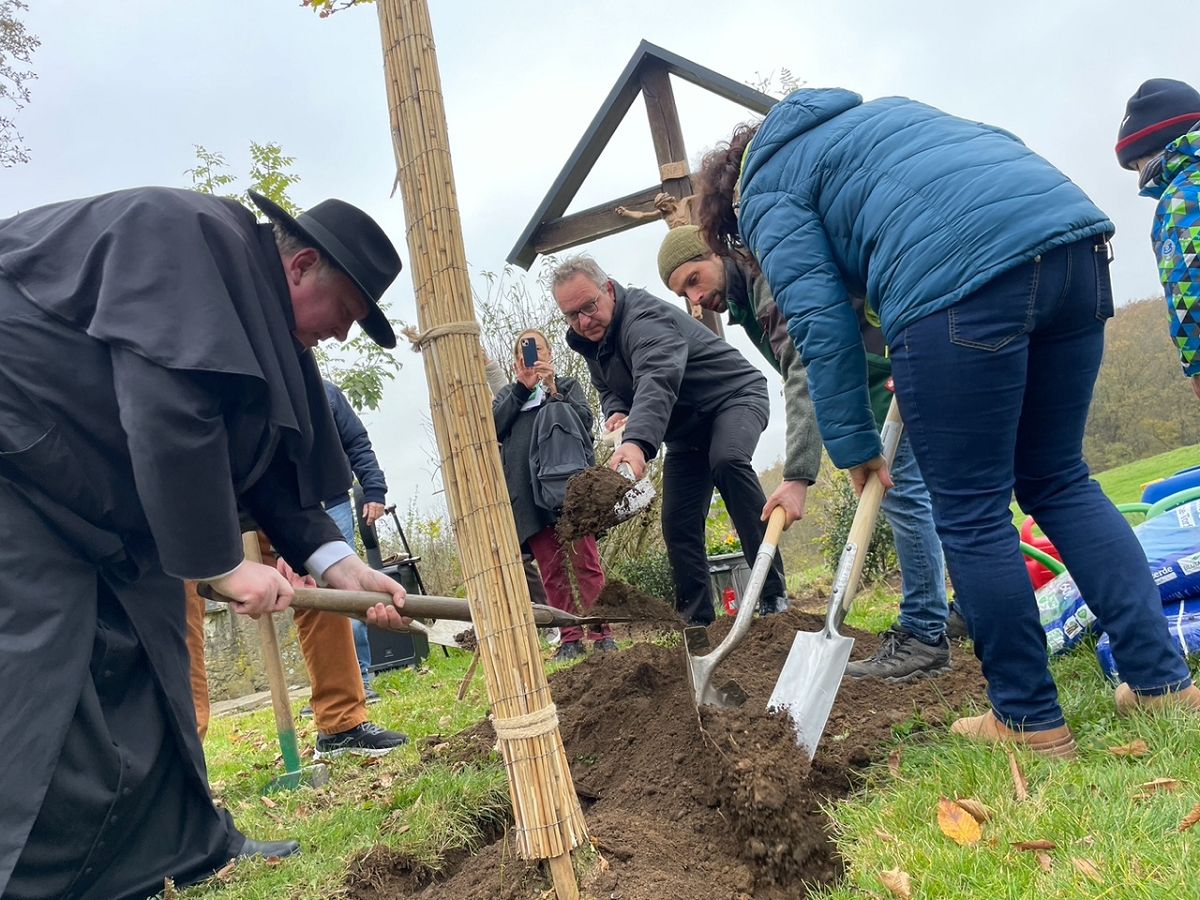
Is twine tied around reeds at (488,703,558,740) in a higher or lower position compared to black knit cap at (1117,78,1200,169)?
lower

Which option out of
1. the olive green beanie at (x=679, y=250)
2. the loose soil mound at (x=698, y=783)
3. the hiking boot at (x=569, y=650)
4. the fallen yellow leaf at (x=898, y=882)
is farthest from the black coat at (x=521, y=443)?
the fallen yellow leaf at (x=898, y=882)

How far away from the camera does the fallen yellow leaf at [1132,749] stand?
6.72ft

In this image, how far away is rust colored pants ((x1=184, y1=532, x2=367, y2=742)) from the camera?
151 inches

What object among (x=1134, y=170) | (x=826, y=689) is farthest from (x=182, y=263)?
(x=1134, y=170)

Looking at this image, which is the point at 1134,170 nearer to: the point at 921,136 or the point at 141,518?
the point at 921,136

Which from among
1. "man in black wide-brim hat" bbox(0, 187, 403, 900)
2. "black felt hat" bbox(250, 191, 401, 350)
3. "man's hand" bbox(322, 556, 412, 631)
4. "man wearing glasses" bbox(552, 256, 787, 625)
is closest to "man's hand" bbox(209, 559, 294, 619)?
"man in black wide-brim hat" bbox(0, 187, 403, 900)

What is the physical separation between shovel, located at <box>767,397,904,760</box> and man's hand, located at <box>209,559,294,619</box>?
1.41 m

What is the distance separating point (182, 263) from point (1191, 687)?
277 centimetres

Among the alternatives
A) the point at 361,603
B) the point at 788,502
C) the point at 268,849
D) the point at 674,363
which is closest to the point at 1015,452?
the point at 788,502

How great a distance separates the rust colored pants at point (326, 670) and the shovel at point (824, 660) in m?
2.19

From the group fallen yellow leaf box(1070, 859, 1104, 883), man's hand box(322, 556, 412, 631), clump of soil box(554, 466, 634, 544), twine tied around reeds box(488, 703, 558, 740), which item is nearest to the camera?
fallen yellow leaf box(1070, 859, 1104, 883)

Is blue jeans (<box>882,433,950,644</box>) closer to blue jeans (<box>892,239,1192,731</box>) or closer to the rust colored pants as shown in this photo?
blue jeans (<box>892,239,1192,731</box>)

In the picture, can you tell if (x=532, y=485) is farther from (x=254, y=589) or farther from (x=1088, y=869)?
(x=1088, y=869)

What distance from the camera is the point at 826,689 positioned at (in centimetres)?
248
